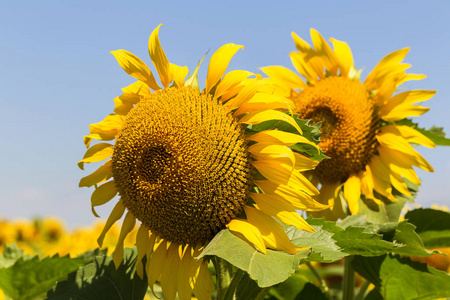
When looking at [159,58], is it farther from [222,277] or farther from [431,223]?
[431,223]

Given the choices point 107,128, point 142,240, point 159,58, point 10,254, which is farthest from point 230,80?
point 10,254

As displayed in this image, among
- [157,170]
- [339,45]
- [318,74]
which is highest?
[339,45]

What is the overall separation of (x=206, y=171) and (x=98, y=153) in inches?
25.2

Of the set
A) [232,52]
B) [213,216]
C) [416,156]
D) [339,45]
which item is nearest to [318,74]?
[339,45]

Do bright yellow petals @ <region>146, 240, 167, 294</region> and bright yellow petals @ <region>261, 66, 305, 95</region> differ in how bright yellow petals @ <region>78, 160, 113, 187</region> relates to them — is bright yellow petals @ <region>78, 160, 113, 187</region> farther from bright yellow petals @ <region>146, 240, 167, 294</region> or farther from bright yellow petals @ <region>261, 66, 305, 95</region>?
bright yellow petals @ <region>261, 66, 305, 95</region>

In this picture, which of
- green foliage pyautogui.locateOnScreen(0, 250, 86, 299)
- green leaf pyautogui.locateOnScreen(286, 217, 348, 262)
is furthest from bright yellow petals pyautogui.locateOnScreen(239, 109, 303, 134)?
green foliage pyautogui.locateOnScreen(0, 250, 86, 299)

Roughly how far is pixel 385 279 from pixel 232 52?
1372mm

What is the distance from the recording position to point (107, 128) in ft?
7.01

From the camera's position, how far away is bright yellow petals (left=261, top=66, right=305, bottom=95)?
2852 mm

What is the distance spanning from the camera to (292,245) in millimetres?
1696

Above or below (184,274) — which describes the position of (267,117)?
above

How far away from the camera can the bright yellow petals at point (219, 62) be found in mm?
1885

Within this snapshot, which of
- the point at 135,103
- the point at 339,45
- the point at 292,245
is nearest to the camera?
the point at 292,245

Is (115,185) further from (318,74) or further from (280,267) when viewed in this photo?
(318,74)
